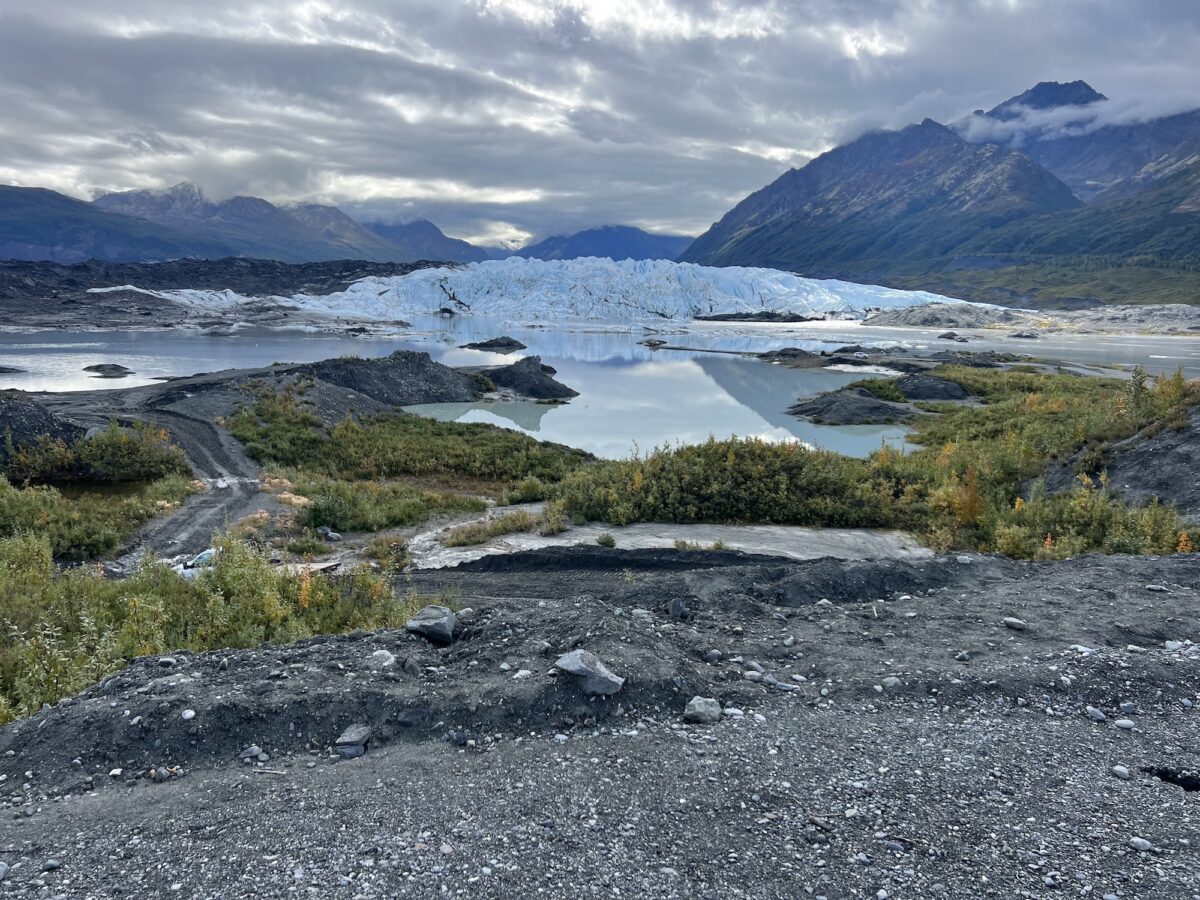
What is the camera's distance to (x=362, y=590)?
7.77 m

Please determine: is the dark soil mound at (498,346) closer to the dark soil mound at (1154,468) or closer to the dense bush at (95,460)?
the dense bush at (95,460)

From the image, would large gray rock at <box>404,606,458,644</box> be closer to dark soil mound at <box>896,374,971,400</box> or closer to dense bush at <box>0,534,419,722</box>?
dense bush at <box>0,534,419,722</box>

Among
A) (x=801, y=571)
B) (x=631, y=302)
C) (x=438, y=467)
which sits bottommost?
(x=438, y=467)

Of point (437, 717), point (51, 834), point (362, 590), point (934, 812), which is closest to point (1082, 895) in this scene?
point (934, 812)

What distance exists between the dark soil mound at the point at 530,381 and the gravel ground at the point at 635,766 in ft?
111

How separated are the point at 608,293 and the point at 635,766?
133m

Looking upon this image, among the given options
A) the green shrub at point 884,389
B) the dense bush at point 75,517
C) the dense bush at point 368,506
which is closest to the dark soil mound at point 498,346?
the green shrub at point 884,389

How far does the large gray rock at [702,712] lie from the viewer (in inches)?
169

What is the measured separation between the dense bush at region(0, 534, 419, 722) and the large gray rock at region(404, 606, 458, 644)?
3.79ft

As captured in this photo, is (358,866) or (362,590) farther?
(362,590)

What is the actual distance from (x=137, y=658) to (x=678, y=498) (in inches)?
402

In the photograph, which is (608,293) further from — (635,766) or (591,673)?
(635,766)

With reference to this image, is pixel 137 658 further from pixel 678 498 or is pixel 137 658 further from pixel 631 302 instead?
pixel 631 302

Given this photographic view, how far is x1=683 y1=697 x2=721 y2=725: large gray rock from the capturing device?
429 centimetres
